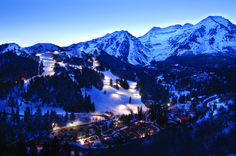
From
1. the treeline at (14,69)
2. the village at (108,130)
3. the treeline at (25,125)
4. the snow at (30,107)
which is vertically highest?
the treeline at (14,69)

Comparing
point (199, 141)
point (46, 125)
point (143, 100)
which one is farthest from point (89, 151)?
point (143, 100)

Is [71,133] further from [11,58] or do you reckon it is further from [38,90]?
[11,58]

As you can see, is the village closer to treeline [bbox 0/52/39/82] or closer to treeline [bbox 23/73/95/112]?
treeline [bbox 23/73/95/112]

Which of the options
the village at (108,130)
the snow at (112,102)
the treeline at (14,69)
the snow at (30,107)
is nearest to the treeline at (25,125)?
the snow at (30,107)

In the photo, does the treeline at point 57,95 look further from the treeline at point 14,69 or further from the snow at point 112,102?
the treeline at point 14,69

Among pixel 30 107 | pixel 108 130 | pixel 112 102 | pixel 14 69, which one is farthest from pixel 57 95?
pixel 14 69

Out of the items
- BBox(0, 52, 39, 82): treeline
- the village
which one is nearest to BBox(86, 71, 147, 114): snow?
the village

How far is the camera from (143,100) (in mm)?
174625

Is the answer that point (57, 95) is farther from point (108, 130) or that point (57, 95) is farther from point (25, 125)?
point (108, 130)

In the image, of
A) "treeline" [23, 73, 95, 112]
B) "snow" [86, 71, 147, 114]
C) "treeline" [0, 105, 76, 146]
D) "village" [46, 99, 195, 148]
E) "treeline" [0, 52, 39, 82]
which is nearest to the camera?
"treeline" [0, 105, 76, 146]

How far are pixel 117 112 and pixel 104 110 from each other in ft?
33.3

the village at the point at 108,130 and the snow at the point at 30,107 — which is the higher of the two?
the snow at the point at 30,107

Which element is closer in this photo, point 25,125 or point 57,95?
point 25,125

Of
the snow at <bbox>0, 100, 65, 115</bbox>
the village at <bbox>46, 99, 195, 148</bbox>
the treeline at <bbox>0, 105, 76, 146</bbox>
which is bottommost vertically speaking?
the village at <bbox>46, 99, 195, 148</bbox>
